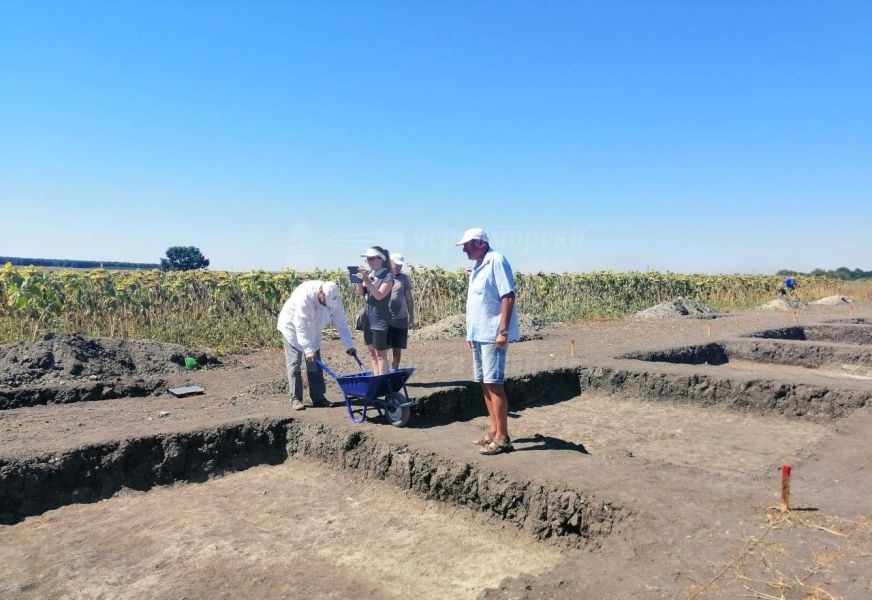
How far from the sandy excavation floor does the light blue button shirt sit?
0.93 metres

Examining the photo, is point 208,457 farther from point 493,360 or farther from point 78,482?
point 493,360

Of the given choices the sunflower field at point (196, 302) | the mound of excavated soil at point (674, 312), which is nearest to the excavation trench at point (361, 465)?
the sunflower field at point (196, 302)

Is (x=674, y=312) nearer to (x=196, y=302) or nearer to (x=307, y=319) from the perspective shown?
(x=196, y=302)

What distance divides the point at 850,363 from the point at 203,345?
10.9 metres

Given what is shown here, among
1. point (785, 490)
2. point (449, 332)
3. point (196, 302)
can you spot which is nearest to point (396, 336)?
point (785, 490)

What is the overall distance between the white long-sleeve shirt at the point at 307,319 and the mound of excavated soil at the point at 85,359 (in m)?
4.05

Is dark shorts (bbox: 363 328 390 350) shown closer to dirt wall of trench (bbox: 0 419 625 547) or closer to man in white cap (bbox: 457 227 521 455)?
dirt wall of trench (bbox: 0 419 625 547)

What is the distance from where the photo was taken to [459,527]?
Result: 14.7ft

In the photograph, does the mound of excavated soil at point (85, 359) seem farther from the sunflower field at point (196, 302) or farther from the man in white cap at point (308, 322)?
the man in white cap at point (308, 322)

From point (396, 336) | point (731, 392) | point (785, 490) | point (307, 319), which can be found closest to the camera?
point (785, 490)

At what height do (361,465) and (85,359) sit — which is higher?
(85,359)

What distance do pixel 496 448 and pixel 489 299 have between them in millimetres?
1126

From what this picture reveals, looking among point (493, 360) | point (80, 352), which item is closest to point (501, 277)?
point (493, 360)

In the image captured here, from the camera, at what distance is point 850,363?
10180 mm
